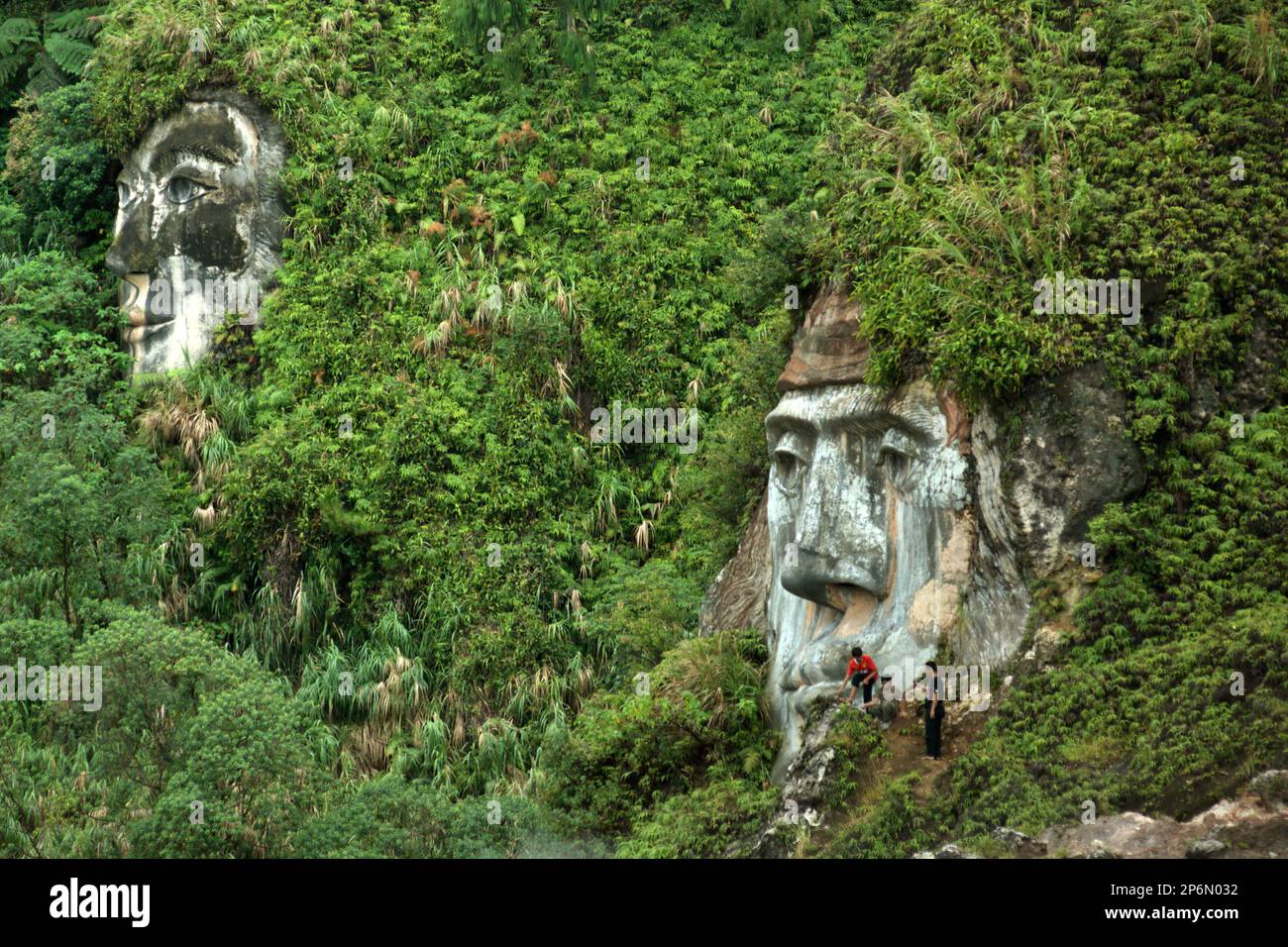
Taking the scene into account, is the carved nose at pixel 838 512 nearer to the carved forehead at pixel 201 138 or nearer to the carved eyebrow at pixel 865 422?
the carved eyebrow at pixel 865 422

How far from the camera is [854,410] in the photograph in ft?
54.3

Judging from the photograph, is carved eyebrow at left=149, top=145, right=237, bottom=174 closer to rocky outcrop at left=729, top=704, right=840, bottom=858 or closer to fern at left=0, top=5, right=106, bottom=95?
fern at left=0, top=5, right=106, bottom=95

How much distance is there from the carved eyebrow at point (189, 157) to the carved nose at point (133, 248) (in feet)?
2.30

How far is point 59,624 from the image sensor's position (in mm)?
20688

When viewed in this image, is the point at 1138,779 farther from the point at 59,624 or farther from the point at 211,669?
the point at 59,624

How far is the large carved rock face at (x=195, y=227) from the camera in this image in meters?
26.6

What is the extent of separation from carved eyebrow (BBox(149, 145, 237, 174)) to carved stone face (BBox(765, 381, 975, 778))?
13162 mm

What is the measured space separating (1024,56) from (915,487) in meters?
5.40

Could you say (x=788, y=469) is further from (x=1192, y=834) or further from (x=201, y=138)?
(x=201, y=138)

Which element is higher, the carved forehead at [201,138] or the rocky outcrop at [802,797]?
the carved forehead at [201,138]

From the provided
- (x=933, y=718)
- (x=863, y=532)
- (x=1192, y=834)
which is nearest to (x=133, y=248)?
(x=863, y=532)

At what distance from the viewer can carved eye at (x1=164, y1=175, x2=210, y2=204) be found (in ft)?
89.1

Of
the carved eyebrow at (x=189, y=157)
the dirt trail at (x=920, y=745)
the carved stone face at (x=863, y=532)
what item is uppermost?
the carved eyebrow at (x=189, y=157)

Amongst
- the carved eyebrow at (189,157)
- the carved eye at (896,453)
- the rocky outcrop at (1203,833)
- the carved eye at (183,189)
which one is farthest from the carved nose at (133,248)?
the rocky outcrop at (1203,833)
